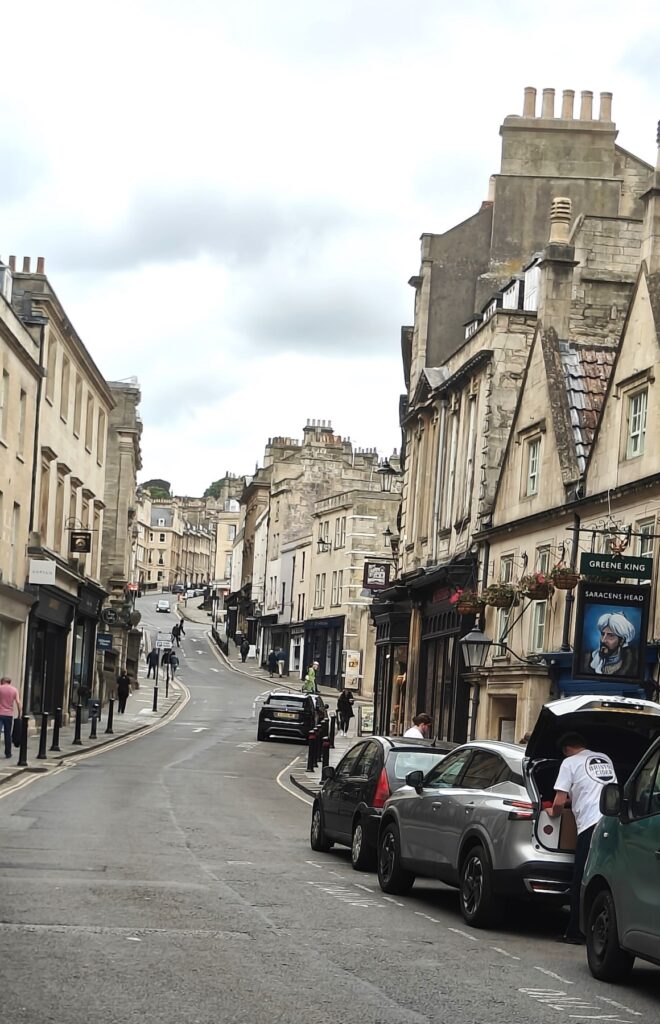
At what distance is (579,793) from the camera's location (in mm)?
11984

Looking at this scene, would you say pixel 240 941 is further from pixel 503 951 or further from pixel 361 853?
pixel 361 853

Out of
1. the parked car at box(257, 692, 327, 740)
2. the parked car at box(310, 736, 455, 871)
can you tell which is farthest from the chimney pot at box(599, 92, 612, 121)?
the parked car at box(310, 736, 455, 871)

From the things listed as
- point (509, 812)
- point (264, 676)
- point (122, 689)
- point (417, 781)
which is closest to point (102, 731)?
point (122, 689)

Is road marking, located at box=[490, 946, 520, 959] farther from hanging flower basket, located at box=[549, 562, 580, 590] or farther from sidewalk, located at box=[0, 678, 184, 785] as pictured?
sidewalk, located at box=[0, 678, 184, 785]

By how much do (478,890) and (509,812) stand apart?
74 centimetres

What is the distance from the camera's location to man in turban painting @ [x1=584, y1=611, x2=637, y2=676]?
24.3 m

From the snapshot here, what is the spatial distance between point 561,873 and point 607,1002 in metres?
2.97

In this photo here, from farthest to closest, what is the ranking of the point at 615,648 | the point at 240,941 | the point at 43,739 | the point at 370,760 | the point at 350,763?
the point at 43,739, the point at 615,648, the point at 350,763, the point at 370,760, the point at 240,941

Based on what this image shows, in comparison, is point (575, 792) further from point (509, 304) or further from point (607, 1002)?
point (509, 304)

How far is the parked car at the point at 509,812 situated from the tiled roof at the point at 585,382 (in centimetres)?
1771

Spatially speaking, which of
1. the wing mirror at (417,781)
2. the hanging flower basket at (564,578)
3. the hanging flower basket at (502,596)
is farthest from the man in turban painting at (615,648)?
the wing mirror at (417,781)

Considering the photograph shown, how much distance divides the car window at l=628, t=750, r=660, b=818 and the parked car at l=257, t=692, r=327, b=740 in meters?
37.1

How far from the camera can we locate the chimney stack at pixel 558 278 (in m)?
34.1

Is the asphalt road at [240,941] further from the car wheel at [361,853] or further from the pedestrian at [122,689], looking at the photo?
the pedestrian at [122,689]
